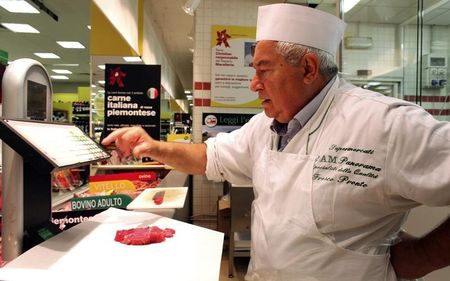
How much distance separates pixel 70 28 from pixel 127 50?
10.1 ft

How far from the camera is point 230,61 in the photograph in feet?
17.0

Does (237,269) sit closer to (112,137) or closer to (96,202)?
(96,202)

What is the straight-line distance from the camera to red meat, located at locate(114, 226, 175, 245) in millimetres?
1040

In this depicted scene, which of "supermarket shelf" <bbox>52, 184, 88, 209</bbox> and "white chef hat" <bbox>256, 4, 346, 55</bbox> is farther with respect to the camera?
"supermarket shelf" <bbox>52, 184, 88, 209</bbox>

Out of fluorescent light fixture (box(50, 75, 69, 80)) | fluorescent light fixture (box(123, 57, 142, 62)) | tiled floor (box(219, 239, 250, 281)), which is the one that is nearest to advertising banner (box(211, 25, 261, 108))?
fluorescent light fixture (box(123, 57, 142, 62))

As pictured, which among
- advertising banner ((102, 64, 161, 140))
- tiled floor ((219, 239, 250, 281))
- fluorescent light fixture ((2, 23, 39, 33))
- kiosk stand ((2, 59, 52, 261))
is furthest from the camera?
fluorescent light fixture ((2, 23, 39, 33))

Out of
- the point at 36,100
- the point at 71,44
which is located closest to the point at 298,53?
the point at 36,100

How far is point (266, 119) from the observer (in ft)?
4.91

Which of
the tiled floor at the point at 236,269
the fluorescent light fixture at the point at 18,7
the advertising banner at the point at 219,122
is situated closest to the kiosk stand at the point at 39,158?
the tiled floor at the point at 236,269

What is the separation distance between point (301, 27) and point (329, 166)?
51cm

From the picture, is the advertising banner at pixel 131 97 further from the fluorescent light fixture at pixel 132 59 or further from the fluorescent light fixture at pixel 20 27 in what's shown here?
the fluorescent light fixture at pixel 20 27

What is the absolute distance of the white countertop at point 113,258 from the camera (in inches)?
32.0

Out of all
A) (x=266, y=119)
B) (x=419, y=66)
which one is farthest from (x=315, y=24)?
(x=419, y=66)

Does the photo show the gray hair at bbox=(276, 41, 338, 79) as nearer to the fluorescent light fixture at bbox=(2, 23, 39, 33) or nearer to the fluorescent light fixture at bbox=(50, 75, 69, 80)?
the fluorescent light fixture at bbox=(2, 23, 39, 33)
